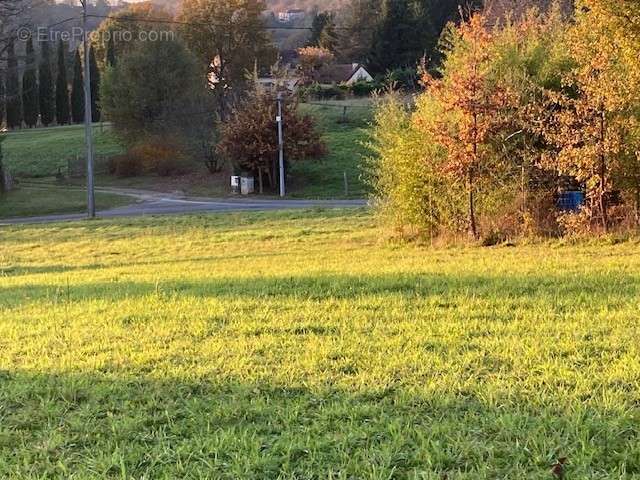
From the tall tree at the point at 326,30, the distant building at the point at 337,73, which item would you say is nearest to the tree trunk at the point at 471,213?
the distant building at the point at 337,73

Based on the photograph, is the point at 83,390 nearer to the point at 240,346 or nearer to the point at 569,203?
the point at 240,346

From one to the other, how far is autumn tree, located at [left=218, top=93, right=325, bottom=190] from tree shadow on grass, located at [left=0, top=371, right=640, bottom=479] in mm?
32765

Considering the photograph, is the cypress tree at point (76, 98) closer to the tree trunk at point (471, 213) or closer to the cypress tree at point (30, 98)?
the cypress tree at point (30, 98)

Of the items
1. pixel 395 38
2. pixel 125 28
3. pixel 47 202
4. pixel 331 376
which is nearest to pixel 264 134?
pixel 47 202

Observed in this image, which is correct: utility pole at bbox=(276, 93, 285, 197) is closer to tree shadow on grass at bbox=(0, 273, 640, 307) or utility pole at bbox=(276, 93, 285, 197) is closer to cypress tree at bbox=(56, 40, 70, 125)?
tree shadow on grass at bbox=(0, 273, 640, 307)

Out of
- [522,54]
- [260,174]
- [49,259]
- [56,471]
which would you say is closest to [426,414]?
[56,471]

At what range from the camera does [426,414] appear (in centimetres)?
380

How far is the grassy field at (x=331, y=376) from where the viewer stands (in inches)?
130

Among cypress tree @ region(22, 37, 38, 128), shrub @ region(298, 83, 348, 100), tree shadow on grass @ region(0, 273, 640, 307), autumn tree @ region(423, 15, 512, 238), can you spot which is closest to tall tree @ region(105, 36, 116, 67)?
cypress tree @ region(22, 37, 38, 128)

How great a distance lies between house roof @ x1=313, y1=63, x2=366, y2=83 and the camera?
229 feet

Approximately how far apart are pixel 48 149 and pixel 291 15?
32832mm

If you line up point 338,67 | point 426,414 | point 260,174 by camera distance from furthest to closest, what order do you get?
point 338,67 < point 260,174 < point 426,414

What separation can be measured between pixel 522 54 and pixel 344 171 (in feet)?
75.2

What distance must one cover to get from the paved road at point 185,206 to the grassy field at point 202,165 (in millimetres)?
2468
